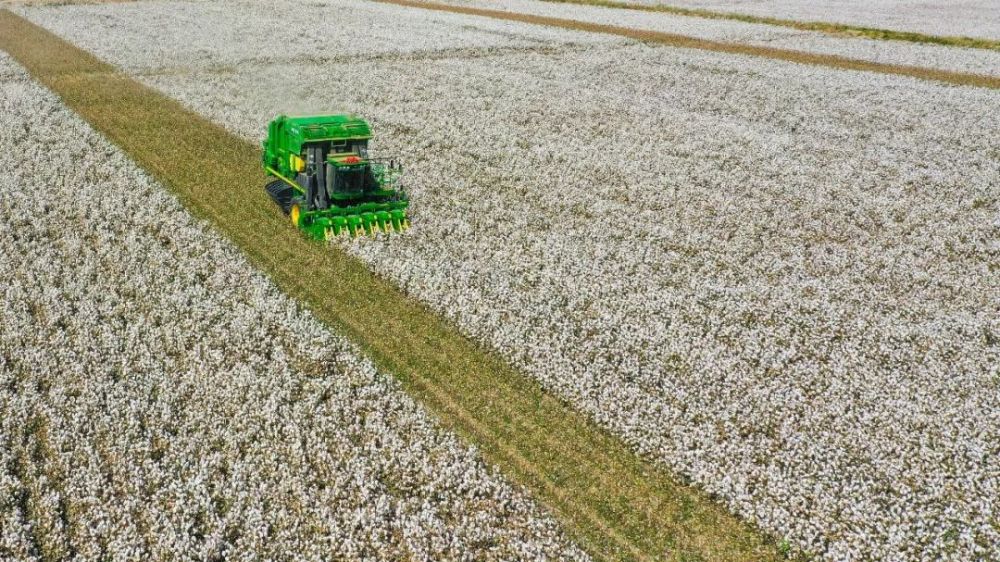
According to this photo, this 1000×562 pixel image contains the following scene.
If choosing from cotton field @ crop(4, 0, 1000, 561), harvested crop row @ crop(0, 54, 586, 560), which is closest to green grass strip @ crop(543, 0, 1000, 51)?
cotton field @ crop(4, 0, 1000, 561)

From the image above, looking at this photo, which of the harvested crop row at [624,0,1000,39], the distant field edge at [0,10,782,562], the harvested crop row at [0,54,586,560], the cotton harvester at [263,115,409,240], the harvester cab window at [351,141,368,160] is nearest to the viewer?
the harvested crop row at [0,54,586,560]

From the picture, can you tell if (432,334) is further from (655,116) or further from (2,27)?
(2,27)

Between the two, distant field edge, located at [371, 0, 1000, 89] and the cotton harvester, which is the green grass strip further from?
the cotton harvester

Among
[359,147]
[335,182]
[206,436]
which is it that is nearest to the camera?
[206,436]

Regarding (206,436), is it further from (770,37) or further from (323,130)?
(770,37)

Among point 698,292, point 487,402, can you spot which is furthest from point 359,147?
point 698,292

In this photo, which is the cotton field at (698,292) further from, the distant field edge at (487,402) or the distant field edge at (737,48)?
the distant field edge at (737,48)
